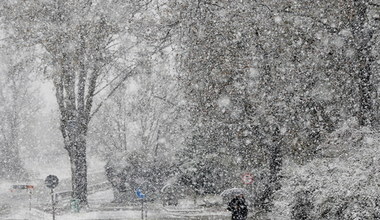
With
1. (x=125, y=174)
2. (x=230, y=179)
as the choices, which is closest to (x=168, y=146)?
(x=125, y=174)

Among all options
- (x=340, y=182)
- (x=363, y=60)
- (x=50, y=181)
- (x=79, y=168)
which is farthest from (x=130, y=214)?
(x=363, y=60)

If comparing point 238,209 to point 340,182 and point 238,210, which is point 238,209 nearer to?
point 238,210

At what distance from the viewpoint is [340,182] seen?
28.5ft

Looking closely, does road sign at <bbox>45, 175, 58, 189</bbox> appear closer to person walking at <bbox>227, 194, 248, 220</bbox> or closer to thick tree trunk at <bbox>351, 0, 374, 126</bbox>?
person walking at <bbox>227, 194, 248, 220</bbox>

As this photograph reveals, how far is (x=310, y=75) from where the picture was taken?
502 inches

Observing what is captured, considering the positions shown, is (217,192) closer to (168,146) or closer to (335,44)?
(168,146)

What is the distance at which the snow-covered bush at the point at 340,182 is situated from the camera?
788 cm

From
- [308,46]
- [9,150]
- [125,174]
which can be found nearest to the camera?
[308,46]

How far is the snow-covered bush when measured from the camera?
788 centimetres

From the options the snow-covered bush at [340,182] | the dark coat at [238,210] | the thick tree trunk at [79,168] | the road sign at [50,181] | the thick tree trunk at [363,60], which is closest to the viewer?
the snow-covered bush at [340,182]

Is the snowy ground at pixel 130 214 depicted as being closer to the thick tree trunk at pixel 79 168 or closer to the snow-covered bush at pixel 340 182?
the thick tree trunk at pixel 79 168

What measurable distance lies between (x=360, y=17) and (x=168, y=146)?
1876cm

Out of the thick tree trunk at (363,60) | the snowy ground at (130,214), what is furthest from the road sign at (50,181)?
the thick tree trunk at (363,60)

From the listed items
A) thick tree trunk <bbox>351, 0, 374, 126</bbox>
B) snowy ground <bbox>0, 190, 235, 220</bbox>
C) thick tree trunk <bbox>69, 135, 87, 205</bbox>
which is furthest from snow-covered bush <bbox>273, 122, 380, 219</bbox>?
thick tree trunk <bbox>69, 135, 87, 205</bbox>
